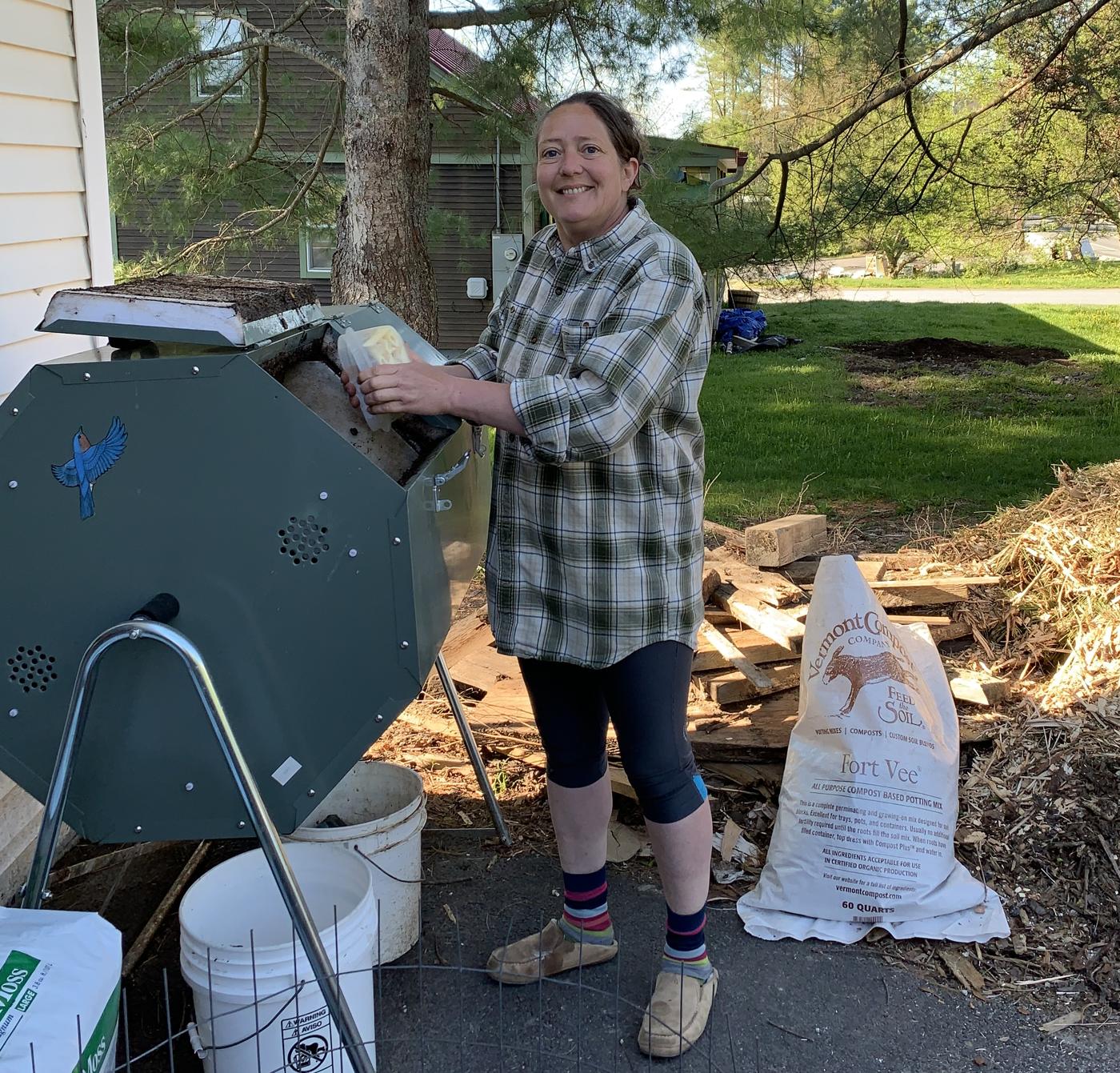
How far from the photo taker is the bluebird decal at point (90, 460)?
1884 mm

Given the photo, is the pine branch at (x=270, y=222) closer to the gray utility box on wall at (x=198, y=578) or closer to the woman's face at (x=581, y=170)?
the woman's face at (x=581, y=170)

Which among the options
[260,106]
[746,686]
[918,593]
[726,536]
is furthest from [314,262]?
[746,686]

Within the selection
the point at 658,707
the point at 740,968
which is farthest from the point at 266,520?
the point at 740,968

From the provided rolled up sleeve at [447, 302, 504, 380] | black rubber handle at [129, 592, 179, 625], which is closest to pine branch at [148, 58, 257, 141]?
rolled up sleeve at [447, 302, 504, 380]

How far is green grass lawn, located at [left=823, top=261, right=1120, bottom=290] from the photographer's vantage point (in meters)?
25.5

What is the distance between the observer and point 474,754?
326 cm

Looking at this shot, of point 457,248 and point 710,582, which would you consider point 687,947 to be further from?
point 457,248

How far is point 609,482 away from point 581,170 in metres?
0.64

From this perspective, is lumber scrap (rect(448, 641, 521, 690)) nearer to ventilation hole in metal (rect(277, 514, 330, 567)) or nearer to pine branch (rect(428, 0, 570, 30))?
ventilation hole in metal (rect(277, 514, 330, 567))

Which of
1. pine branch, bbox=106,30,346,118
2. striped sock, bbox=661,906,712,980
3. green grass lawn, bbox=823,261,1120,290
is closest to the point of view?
striped sock, bbox=661,906,712,980

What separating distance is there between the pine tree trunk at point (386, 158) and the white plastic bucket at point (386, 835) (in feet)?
9.93

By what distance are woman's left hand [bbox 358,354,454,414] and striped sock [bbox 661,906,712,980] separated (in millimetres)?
1309

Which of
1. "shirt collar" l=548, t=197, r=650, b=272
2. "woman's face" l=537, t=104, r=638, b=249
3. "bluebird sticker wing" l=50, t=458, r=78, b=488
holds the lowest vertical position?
"bluebird sticker wing" l=50, t=458, r=78, b=488

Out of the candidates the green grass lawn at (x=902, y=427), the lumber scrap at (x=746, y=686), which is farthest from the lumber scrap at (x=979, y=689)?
the green grass lawn at (x=902, y=427)
